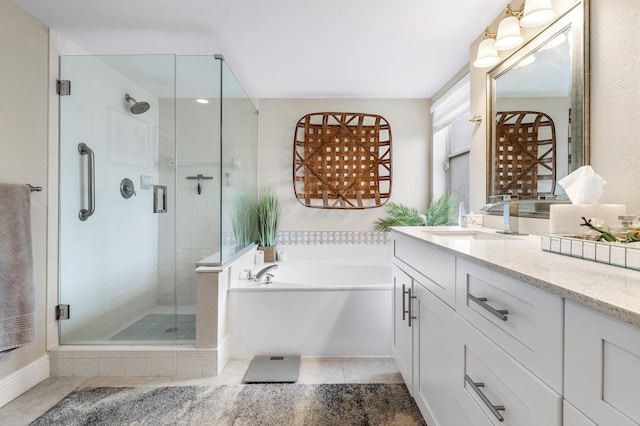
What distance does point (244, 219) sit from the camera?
265cm

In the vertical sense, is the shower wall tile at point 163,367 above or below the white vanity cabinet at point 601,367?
below

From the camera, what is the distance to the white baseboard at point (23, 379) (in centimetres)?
161

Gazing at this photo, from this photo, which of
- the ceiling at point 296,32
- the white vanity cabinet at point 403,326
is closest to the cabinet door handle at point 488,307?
the white vanity cabinet at point 403,326

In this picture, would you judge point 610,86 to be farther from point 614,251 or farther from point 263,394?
point 263,394

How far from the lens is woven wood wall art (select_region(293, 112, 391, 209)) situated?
312cm

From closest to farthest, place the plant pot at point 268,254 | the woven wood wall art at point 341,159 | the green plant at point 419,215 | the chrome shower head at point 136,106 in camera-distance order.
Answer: the chrome shower head at point 136,106
the green plant at point 419,215
the plant pot at point 268,254
the woven wood wall art at point 341,159

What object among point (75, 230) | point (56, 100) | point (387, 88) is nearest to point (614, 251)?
point (387, 88)

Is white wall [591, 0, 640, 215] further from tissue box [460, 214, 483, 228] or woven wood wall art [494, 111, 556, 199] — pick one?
tissue box [460, 214, 483, 228]

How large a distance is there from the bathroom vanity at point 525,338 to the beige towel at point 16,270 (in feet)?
6.54

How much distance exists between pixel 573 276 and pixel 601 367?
21cm

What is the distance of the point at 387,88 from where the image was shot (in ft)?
9.41

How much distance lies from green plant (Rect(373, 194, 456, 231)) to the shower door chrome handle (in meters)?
2.36

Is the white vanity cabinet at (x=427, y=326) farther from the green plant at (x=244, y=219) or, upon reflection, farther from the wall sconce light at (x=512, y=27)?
the green plant at (x=244, y=219)

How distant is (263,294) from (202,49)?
5.92 feet
